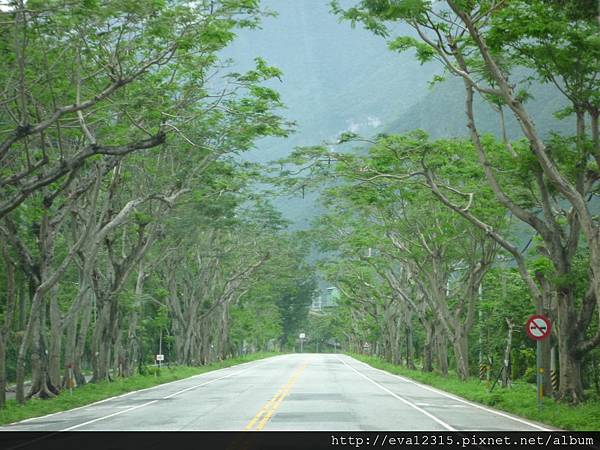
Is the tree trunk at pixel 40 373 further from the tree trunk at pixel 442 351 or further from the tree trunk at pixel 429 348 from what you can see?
the tree trunk at pixel 429 348

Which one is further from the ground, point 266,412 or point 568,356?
point 568,356

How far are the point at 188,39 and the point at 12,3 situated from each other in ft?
13.2

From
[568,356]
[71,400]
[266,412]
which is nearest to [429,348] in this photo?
[71,400]

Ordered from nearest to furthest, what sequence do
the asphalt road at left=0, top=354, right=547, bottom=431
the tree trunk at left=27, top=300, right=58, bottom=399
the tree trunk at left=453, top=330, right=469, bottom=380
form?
the asphalt road at left=0, top=354, right=547, bottom=431 < the tree trunk at left=27, top=300, right=58, bottom=399 < the tree trunk at left=453, top=330, right=469, bottom=380

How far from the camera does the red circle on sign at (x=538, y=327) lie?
67.7 ft

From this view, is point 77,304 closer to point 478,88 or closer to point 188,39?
point 188,39

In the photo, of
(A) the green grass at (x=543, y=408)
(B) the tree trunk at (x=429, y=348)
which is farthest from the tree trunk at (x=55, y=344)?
(B) the tree trunk at (x=429, y=348)

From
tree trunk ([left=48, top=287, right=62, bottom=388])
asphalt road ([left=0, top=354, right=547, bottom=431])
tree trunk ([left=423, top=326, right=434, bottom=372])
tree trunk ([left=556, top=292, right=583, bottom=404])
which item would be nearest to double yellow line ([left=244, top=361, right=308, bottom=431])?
asphalt road ([left=0, top=354, right=547, bottom=431])

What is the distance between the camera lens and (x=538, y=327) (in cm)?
2072

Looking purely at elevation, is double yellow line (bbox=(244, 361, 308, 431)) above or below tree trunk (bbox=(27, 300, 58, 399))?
below

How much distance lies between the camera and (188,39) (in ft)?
64.0

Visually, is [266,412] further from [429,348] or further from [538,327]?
[429,348]

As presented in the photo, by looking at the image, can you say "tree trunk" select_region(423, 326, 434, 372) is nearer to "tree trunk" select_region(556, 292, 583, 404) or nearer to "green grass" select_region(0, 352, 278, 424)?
"green grass" select_region(0, 352, 278, 424)

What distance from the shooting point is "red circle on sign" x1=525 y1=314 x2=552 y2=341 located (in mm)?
20625
